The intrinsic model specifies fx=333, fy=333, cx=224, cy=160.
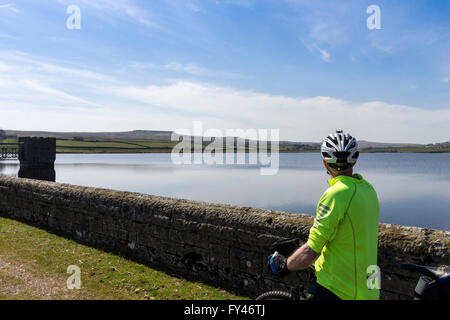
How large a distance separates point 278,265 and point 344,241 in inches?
20.8

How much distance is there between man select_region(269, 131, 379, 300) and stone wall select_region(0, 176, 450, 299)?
137 centimetres

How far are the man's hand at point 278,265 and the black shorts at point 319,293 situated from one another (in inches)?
10.0

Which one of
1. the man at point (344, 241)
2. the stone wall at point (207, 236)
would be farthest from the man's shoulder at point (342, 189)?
the stone wall at point (207, 236)

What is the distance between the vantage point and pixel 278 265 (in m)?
2.53

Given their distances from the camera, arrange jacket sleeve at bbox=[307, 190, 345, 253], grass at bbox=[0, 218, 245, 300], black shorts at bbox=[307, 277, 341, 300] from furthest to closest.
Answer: grass at bbox=[0, 218, 245, 300], black shorts at bbox=[307, 277, 341, 300], jacket sleeve at bbox=[307, 190, 345, 253]

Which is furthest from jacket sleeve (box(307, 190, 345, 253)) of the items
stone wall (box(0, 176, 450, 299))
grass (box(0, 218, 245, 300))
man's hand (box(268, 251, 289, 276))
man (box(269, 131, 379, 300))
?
grass (box(0, 218, 245, 300))

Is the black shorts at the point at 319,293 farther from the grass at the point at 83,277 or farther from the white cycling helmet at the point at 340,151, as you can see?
the grass at the point at 83,277

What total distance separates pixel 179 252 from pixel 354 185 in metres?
3.88

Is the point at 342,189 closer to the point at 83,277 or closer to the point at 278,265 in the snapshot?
the point at 278,265

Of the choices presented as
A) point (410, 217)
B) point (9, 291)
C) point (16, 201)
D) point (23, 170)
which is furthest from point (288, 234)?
point (410, 217)

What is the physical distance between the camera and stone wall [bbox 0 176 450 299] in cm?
354

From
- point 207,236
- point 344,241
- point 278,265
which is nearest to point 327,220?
point 344,241

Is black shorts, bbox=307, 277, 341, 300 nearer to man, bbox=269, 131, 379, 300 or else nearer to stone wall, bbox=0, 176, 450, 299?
man, bbox=269, 131, 379, 300
